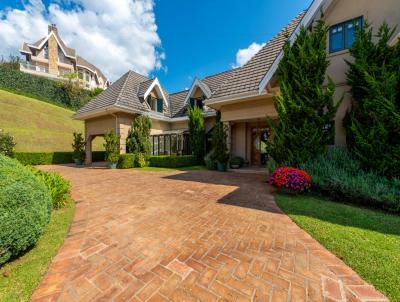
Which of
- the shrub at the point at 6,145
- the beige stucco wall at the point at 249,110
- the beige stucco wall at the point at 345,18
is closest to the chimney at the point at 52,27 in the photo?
the shrub at the point at 6,145

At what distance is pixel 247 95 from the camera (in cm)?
1003

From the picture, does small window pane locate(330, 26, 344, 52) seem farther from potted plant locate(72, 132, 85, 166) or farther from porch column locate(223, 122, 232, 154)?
potted plant locate(72, 132, 85, 166)

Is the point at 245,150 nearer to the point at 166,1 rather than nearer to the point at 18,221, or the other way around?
the point at 166,1

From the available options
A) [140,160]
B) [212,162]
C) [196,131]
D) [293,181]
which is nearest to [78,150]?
[140,160]

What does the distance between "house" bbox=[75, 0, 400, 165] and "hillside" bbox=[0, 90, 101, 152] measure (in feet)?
27.6

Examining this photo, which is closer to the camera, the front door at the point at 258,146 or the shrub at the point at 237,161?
the shrub at the point at 237,161

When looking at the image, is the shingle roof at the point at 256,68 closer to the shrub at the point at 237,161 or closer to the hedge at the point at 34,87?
the shrub at the point at 237,161

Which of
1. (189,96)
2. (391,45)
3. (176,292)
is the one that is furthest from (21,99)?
(391,45)

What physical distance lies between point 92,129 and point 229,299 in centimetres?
1880

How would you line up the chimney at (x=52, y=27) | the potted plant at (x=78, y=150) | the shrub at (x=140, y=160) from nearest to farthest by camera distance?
the shrub at (x=140, y=160)
the potted plant at (x=78, y=150)
the chimney at (x=52, y=27)

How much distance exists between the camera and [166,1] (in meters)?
12.3

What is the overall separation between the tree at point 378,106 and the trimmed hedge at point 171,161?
1049cm

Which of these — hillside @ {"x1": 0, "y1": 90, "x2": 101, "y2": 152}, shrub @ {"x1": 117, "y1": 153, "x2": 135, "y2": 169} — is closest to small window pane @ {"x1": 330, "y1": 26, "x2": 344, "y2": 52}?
shrub @ {"x1": 117, "y1": 153, "x2": 135, "y2": 169}

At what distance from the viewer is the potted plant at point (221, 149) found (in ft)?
40.0
